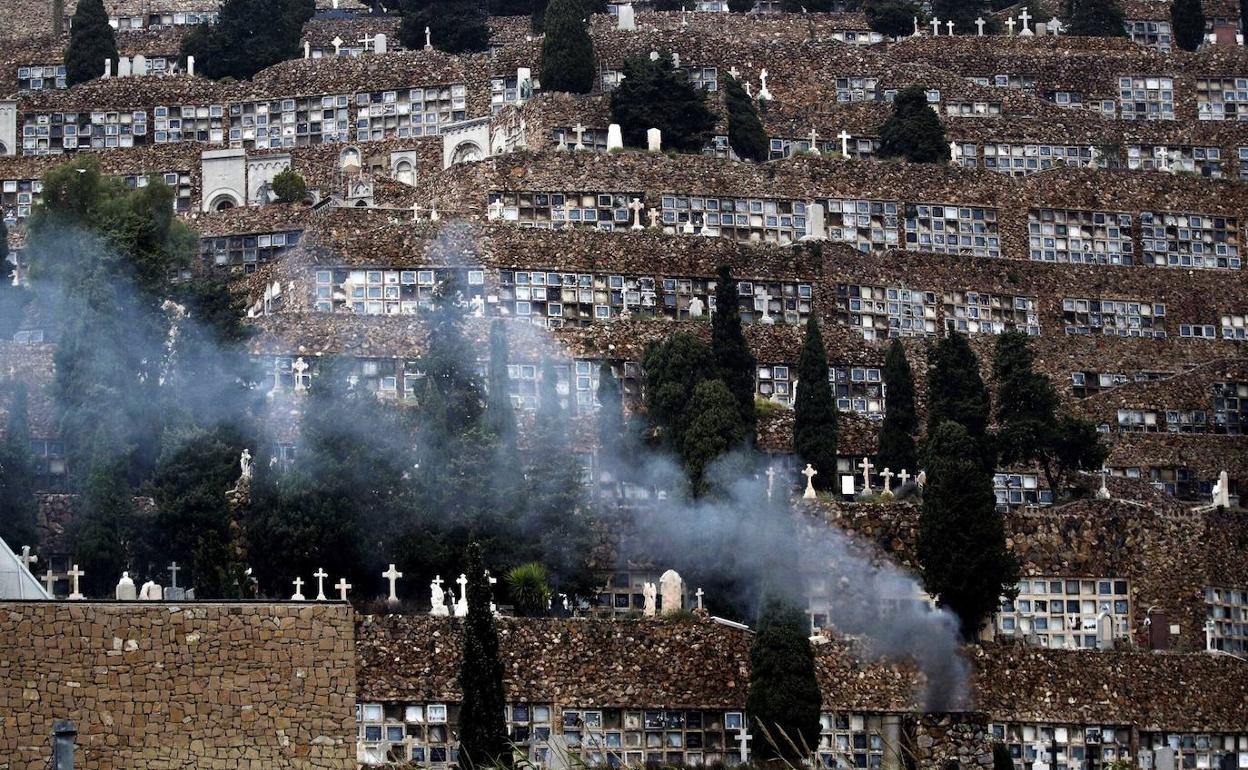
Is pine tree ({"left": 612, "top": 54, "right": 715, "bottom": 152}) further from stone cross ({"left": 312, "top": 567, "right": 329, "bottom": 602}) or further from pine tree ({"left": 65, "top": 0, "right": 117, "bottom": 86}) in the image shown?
stone cross ({"left": 312, "top": 567, "right": 329, "bottom": 602})

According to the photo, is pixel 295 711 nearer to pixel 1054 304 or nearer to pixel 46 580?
pixel 46 580

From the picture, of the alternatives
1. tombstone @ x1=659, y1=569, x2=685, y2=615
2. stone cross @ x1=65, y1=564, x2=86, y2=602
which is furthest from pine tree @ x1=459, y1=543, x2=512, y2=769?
stone cross @ x1=65, y1=564, x2=86, y2=602

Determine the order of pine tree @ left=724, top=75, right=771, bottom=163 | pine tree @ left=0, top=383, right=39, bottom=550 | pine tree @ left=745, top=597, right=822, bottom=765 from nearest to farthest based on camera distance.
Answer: pine tree @ left=745, top=597, right=822, bottom=765
pine tree @ left=0, top=383, right=39, bottom=550
pine tree @ left=724, top=75, right=771, bottom=163

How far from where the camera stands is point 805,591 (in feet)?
296

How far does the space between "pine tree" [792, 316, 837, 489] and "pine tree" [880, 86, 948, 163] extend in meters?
19.4

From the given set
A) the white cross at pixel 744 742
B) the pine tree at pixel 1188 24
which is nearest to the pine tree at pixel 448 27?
the pine tree at pixel 1188 24

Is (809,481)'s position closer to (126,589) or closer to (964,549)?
(964,549)

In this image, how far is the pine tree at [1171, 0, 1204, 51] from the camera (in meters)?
141

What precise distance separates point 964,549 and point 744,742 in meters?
8.99

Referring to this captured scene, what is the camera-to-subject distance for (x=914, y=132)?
400 feet

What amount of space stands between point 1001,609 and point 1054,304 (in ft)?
78.9

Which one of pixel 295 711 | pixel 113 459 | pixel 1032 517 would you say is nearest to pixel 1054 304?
pixel 1032 517

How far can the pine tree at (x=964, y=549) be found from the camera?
90.1 m

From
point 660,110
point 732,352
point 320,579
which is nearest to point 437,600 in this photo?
point 320,579
